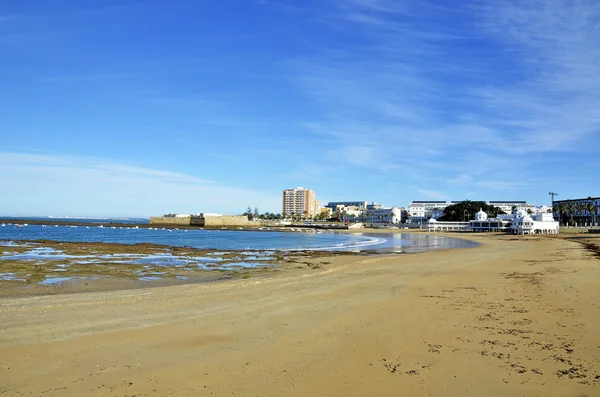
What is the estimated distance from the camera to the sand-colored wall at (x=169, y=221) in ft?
605

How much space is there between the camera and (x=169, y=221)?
620ft

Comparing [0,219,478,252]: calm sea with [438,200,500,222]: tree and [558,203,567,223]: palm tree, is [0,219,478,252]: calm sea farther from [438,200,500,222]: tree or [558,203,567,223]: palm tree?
[558,203,567,223]: palm tree

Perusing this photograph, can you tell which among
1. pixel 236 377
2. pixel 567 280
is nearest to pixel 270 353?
pixel 236 377

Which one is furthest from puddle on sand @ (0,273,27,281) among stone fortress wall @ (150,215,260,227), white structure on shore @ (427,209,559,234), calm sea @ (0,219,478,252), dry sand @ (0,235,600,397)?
stone fortress wall @ (150,215,260,227)

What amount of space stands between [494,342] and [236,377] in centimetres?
553

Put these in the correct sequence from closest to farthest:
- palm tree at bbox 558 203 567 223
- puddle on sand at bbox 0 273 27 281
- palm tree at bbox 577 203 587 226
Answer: puddle on sand at bbox 0 273 27 281 → palm tree at bbox 577 203 587 226 → palm tree at bbox 558 203 567 223

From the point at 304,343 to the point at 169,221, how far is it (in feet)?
619

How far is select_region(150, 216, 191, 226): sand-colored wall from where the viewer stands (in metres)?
184

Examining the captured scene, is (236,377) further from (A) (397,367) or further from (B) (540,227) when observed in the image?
(B) (540,227)

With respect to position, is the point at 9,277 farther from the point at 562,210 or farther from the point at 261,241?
the point at 562,210

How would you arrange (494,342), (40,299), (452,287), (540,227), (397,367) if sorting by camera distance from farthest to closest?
1. (540,227)
2. (452,287)
3. (40,299)
4. (494,342)
5. (397,367)

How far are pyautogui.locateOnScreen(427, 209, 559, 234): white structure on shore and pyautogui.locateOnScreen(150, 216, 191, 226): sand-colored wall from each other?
101447 millimetres

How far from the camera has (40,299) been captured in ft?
48.6

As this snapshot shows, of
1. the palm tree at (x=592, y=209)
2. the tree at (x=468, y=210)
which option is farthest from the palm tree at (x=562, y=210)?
the tree at (x=468, y=210)
